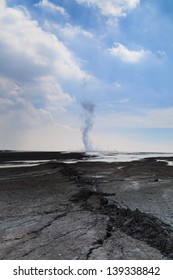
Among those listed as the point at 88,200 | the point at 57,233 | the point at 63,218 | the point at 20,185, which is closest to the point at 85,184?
the point at 20,185

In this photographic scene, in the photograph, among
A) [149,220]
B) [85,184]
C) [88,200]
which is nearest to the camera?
[149,220]

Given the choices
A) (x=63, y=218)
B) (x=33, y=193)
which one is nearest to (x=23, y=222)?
(x=63, y=218)

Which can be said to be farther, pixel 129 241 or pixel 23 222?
pixel 23 222

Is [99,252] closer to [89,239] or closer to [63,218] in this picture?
[89,239]

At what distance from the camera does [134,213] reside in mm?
13719

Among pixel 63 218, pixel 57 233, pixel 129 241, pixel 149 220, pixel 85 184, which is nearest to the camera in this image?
pixel 129 241

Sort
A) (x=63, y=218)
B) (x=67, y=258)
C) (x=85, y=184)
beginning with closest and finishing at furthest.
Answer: (x=67, y=258) → (x=63, y=218) → (x=85, y=184)

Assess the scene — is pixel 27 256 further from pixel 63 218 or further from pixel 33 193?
pixel 33 193

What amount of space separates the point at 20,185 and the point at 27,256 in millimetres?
16322

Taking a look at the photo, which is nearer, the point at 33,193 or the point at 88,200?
the point at 88,200

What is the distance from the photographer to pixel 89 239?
10.5m

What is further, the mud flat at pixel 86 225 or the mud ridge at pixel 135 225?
the mud ridge at pixel 135 225

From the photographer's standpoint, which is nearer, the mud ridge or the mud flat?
the mud flat

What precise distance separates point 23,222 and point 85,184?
476 inches
